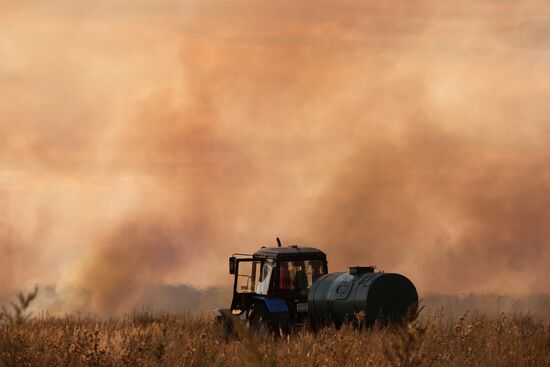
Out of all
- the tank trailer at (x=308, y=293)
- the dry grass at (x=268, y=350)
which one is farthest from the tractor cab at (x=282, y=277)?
the dry grass at (x=268, y=350)

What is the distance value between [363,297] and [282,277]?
2.89 meters

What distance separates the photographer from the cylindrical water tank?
68.9 feet

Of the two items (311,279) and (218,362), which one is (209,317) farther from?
(218,362)

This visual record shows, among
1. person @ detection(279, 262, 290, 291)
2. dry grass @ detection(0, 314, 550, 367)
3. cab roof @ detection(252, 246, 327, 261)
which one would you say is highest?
cab roof @ detection(252, 246, 327, 261)

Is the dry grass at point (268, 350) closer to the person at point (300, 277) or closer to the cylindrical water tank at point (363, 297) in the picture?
the cylindrical water tank at point (363, 297)

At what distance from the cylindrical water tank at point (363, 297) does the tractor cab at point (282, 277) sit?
3.49 ft

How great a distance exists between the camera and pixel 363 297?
21.1 metres

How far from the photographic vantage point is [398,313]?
21.2 meters

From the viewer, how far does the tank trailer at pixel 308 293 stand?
21.1 m

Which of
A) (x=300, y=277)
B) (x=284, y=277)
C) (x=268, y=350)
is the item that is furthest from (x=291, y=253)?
(x=268, y=350)

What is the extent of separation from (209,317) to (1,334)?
15.1m

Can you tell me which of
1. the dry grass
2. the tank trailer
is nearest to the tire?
the tank trailer

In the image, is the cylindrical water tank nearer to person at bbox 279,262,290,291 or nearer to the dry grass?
person at bbox 279,262,290,291

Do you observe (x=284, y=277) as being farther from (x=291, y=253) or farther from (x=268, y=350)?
(x=268, y=350)
